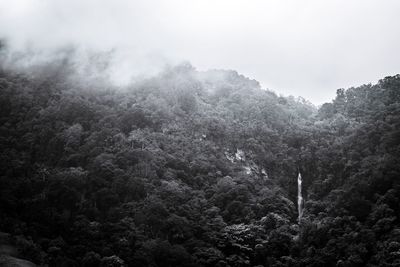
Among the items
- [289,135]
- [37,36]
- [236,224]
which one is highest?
[37,36]

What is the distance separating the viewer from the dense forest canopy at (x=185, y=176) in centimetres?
4459

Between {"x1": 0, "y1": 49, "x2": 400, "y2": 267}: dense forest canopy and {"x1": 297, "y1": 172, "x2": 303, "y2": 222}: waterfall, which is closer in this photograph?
{"x1": 0, "y1": 49, "x2": 400, "y2": 267}: dense forest canopy

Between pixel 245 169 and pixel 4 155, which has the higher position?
pixel 245 169

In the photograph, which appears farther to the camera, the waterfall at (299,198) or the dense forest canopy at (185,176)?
the waterfall at (299,198)

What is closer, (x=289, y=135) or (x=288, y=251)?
(x=288, y=251)

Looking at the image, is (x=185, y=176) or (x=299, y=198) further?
(x=299, y=198)

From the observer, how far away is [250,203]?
179 ft

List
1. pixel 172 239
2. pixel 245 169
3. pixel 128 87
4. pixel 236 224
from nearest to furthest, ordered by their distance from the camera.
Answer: pixel 172 239, pixel 236 224, pixel 245 169, pixel 128 87

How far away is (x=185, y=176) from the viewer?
58125mm

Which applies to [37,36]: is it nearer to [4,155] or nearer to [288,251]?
[4,155]

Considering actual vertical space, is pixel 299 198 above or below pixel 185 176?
below

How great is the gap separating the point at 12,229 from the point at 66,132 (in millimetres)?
18028

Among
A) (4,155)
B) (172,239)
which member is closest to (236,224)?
(172,239)

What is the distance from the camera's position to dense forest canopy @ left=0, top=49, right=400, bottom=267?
4459cm
